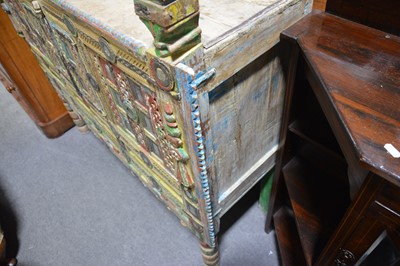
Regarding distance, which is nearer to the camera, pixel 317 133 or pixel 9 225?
pixel 317 133

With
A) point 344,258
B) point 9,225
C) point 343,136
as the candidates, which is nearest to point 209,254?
point 344,258

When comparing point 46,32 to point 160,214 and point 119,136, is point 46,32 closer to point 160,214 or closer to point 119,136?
point 119,136

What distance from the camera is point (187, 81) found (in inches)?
21.7

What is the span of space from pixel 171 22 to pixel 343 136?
0.40m

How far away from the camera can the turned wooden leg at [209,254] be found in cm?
120

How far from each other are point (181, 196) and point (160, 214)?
2.09 ft

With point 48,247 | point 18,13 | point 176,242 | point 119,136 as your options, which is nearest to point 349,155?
point 119,136

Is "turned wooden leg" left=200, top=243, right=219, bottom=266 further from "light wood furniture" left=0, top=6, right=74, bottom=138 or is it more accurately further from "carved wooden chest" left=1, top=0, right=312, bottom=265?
"light wood furniture" left=0, top=6, right=74, bottom=138

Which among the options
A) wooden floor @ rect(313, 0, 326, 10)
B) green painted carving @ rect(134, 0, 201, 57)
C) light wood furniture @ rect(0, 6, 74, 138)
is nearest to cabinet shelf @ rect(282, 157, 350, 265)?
wooden floor @ rect(313, 0, 326, 10)

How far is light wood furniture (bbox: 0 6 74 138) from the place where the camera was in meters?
1.61

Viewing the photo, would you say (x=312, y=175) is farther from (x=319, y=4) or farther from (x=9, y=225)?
(x=9, y=225)

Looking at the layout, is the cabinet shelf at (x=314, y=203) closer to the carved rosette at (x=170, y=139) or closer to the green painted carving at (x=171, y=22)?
the carved rosette at (x=170, y=139)

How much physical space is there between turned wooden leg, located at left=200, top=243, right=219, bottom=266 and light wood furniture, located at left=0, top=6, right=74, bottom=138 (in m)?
1.34

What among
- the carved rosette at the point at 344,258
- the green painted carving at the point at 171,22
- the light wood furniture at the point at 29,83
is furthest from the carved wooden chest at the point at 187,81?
the light wood furniture at the point at 29,83
